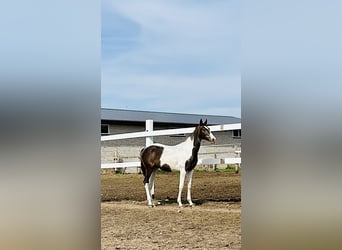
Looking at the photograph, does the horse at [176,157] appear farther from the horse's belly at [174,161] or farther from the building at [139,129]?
the building at [139,129]

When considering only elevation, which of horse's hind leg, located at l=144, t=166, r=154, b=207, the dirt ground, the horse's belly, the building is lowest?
the dirt ground

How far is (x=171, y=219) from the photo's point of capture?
2.41 meters

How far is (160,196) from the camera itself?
3.18 m

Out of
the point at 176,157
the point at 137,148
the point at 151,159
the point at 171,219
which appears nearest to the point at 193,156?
the point at 176,157

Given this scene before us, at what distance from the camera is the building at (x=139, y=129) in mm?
5473

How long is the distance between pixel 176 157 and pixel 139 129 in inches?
165

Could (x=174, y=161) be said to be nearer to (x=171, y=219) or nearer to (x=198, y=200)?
(x=198, y=200)

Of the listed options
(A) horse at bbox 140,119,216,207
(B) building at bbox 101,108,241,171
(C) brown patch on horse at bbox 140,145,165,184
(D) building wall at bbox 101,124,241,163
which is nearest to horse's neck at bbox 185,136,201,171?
(A) horse at bbox 140,119,216,207

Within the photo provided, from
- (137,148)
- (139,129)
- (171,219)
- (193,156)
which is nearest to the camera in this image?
(171,219)

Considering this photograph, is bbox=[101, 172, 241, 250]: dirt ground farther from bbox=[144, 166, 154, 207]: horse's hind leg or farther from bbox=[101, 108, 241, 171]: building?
bbox=[101, 108, 241, 171]: building

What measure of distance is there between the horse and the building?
2.27m

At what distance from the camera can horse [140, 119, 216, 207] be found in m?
2.86
